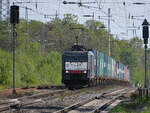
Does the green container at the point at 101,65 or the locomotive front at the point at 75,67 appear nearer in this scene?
the locomotive front at the point at 75,67

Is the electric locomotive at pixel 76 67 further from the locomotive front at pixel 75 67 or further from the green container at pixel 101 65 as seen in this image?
the green container at pixel 101 65

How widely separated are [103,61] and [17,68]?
9508mm

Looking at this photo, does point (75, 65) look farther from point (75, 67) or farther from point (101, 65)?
point (101, 65)

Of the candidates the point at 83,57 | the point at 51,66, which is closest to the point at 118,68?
the point at 51,66

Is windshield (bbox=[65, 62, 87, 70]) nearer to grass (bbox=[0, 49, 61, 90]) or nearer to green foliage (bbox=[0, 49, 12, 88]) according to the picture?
grass (bbox=[0, 49, 61, 90])

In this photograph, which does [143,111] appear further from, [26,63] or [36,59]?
[36,59]

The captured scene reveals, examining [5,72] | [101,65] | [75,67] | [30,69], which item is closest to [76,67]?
[75,67]

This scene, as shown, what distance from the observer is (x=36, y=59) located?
45.7 metres

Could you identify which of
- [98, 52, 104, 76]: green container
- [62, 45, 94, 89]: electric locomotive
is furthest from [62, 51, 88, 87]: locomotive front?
[98, 52, 104, 76]: green container

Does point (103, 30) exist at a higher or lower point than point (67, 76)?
higher

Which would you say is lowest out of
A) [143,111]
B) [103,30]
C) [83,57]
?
[143,111]

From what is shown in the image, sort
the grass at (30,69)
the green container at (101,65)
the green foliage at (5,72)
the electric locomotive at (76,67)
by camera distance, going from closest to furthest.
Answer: the electric locomotive at (76,67)
the green foliage at (5,72)
the grass at (30,69)
the green container at (101,65)

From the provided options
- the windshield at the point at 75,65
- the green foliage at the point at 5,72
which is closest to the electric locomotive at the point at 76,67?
the windshield at the point at 75,65

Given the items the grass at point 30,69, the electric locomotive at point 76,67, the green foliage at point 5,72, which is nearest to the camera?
the electric locomotive at point 76,67
